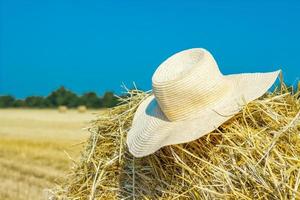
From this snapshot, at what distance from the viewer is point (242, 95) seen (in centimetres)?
349

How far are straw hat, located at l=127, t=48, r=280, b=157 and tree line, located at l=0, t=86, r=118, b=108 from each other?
37564 mm

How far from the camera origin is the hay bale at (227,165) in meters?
3.13

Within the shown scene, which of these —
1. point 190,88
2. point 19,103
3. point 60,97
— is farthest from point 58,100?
point 190,88

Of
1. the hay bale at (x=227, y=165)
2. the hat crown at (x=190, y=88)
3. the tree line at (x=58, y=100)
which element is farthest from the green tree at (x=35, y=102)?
the hat crown at (x=190, y=88)

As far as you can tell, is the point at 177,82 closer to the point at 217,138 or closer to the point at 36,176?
the point at 217,138

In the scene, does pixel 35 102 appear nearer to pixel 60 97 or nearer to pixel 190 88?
pixel 60 97

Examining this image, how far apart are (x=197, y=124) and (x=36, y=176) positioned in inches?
280

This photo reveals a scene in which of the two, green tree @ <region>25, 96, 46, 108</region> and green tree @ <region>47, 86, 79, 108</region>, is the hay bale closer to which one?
green tree @ <region>47, 86, 79, 108</region>

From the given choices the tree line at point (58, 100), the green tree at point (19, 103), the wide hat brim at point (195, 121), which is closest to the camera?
the wide hat brim at point (195, 121)

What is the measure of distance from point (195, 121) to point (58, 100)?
4270cm

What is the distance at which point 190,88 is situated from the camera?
11.5ft

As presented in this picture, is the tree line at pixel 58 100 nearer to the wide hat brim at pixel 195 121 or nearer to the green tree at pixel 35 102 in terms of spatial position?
the green tree at pixel 35 102

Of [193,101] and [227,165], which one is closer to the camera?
[227,165]

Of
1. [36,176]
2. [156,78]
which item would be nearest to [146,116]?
[156,78]
